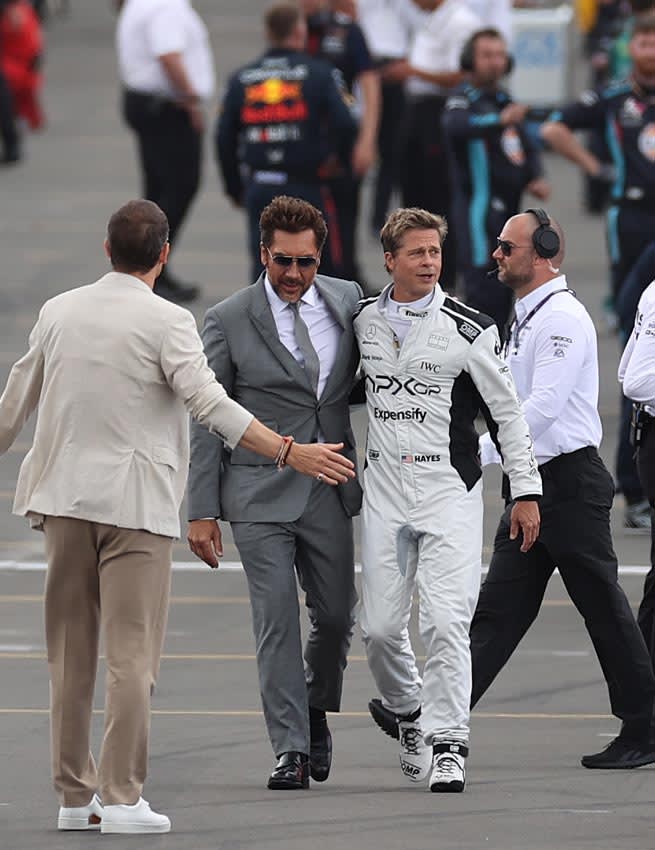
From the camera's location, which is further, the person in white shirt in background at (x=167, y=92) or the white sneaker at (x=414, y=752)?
the person in white shirt in background at (x=167, y=92)

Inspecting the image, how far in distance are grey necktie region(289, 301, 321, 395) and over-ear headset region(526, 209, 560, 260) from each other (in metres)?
0.82

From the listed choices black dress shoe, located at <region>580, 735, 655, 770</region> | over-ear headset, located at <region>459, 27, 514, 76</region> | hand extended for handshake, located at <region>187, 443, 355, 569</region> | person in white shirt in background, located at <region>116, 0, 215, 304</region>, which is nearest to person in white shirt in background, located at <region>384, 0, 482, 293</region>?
person in white shirt in background, located at <region>116, 0, 215, 304</region>

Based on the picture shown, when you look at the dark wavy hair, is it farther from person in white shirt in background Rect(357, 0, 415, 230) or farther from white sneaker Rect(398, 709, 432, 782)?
person in white shirt in background Rect(357, 0, 415, 230)

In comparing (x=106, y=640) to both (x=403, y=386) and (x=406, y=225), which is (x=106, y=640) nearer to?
(x=403, y=386)

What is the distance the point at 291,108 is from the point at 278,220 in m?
6.96

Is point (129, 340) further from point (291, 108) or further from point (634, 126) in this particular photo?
point (291, 108)

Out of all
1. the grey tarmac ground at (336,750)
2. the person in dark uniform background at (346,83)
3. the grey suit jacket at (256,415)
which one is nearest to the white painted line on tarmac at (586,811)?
the grey tarmac ground at (336,750)

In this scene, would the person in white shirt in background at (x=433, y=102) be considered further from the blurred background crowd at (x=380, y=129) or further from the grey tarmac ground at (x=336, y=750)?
the grey tarmac ground at (x=336, y=750)

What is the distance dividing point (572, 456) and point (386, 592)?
810 mm

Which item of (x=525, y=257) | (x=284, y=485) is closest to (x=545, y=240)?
(x=525, y=257)

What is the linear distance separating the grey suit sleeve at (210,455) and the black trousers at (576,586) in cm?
101

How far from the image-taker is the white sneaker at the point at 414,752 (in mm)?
6801

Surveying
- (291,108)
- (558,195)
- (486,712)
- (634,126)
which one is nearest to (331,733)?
(486,712)

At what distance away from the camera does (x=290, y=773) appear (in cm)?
662
